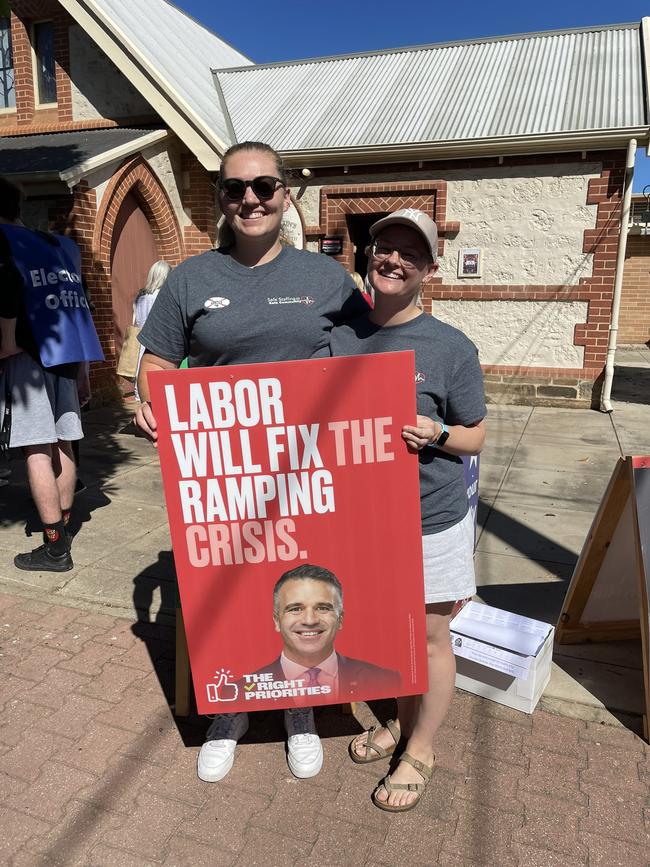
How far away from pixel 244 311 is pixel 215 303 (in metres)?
0.10

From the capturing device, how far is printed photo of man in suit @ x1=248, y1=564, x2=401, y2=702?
2104 millimetres

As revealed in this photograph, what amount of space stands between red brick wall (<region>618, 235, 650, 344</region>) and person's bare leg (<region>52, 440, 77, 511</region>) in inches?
679

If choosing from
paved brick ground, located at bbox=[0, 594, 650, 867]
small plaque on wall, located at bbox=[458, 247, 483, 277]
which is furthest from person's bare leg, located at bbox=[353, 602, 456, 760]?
small plaque on wall, located at bbox=[458, 247, 483, 277]

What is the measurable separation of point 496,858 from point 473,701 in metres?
0.82

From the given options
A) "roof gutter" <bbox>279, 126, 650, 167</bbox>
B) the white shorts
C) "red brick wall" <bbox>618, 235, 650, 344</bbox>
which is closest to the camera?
the white shorts

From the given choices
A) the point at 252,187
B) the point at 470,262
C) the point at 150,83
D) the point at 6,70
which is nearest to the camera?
the point at 252,187

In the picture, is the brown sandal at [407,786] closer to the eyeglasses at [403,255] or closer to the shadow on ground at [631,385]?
the eyeglasses at [403,255]

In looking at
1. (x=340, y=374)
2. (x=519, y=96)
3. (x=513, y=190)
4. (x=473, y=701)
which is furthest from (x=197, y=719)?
(x=519, y=96)

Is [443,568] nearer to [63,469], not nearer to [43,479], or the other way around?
[43,479]

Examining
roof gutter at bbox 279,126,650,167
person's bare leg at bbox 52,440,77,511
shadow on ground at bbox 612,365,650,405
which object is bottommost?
shadow on ground at bbox 612,365,650,405

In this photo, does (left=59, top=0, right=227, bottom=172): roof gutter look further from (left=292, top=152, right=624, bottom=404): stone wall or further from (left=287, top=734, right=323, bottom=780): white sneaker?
(left=287, top=734, right=323, bottom=780): white sneaker

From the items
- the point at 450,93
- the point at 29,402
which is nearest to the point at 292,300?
the point at 29,402

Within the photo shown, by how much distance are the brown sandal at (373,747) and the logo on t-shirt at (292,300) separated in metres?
1.69

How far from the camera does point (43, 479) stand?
3.79 metres
